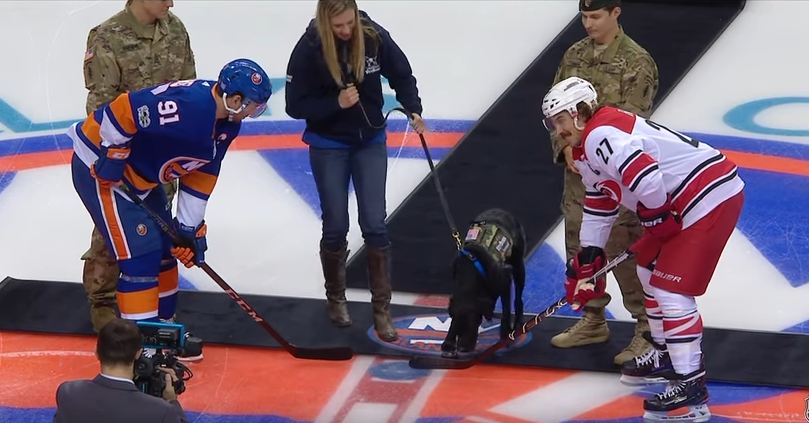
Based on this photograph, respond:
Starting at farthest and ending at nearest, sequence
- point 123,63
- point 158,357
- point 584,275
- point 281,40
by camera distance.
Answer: point 281,40, point 123,63, point 584,275, point 158,357

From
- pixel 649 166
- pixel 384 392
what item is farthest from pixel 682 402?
pixel 384 392

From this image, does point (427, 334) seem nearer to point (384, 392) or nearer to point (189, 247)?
point (384, 392)

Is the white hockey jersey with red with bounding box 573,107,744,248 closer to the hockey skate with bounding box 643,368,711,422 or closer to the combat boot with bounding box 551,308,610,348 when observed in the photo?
the hockey skate with bounding box 643,368,711,422

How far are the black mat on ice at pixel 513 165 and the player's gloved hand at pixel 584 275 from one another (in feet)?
3.34

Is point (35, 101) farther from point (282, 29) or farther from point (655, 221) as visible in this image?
point (655, 221)

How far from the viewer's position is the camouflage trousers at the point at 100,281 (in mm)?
5238

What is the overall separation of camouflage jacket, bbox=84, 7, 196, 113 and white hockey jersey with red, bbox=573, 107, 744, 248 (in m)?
1.71

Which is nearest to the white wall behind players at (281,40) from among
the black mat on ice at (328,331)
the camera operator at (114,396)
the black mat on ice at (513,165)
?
the black mat on ice at (513,165)

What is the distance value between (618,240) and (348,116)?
1.13 metres

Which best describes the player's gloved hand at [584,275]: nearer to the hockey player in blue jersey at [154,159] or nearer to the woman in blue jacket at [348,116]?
the woman in blue jacket at [348,116]

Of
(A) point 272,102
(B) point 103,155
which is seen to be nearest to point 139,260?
(B) point 103,155

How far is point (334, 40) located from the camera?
489 cm

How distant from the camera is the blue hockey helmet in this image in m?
4.49

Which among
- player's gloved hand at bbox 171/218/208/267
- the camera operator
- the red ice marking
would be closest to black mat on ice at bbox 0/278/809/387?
the red ice marking
